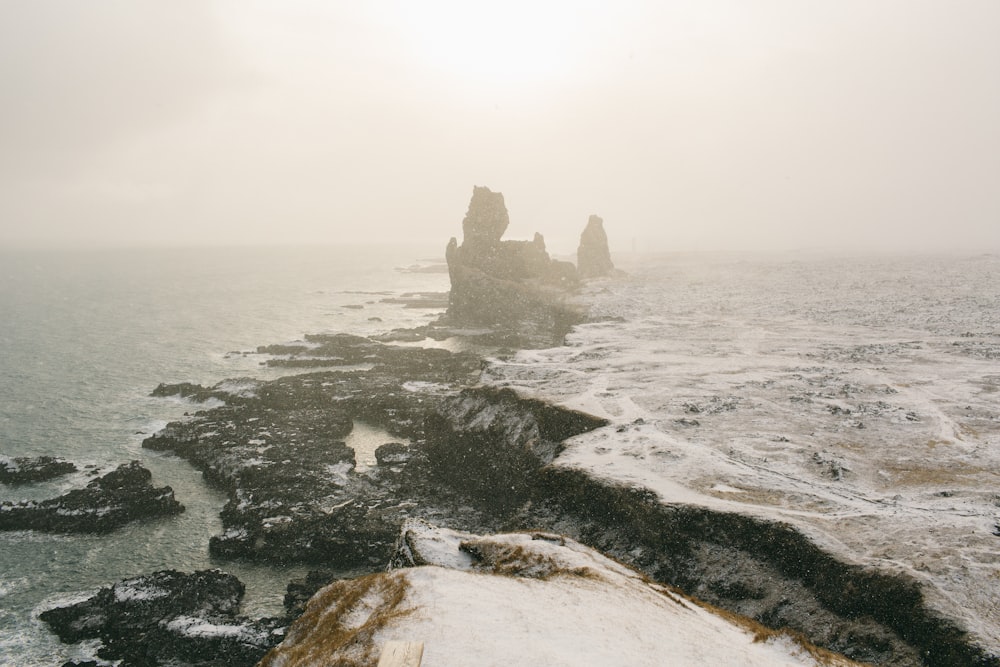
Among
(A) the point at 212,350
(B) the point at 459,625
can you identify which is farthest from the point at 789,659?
(A) the point at 212,350

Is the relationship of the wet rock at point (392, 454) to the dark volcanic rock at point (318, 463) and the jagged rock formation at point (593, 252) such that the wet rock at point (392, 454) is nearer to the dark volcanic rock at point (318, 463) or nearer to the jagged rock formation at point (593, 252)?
the dark volcanic rock at point (318, 463)

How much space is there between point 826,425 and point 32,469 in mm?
38031

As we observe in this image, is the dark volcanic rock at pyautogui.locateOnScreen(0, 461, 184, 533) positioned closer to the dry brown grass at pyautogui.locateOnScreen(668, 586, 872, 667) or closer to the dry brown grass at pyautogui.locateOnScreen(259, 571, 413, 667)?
the dry brown grass at pyautogui.locateOnScreen(259, 571, 413, 667)

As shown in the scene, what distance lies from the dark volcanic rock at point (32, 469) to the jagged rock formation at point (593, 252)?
9674cm

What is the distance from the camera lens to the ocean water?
19969 mm

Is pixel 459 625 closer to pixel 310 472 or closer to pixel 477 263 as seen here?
Result: pixel 310 472

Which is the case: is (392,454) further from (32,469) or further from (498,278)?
(498,278)

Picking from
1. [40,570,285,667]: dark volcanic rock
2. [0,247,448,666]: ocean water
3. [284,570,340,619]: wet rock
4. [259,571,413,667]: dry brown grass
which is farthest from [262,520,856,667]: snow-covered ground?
[0,247,448,666]: ocean water

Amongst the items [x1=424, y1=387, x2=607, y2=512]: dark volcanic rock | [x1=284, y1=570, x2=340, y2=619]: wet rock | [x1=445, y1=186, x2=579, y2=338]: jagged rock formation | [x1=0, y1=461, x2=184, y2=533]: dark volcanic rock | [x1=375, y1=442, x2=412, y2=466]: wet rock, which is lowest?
[x1=284, y1=570, x2=340, y2=619]: wet rock

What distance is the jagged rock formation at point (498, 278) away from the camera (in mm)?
69625

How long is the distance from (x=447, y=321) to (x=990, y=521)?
6146cm

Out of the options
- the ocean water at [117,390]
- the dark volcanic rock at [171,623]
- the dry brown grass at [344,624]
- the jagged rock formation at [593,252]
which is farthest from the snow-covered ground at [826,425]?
the jagged rock formation at [593,252]

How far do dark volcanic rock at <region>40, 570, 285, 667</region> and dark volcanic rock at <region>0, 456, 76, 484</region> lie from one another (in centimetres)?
1268

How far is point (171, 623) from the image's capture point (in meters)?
17.2
